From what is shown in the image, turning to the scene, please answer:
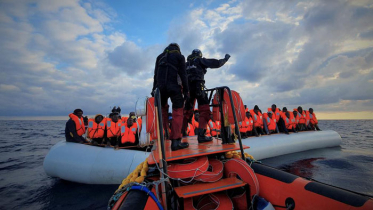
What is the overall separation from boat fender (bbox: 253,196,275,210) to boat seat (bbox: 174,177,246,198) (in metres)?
0.29

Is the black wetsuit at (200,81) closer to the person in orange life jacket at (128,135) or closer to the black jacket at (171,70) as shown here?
the black jacket at (171,70)

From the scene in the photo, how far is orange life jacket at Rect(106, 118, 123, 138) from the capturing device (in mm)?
8031

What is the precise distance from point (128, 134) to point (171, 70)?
18.5ft

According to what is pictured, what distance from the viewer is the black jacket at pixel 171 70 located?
120 inches

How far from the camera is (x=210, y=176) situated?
2393mm

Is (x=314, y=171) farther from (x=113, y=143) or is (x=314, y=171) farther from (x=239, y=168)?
(x=113, y=143)

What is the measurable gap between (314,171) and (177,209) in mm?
7148

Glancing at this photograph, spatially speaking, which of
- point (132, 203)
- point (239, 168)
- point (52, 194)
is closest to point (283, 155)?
point (239, 168)

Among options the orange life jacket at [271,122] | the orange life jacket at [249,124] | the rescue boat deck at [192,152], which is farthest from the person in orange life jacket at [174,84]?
the orange life jacket at [271,122]

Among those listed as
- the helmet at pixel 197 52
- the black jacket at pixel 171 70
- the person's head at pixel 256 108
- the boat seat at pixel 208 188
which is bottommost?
the boat seat at pixel 208 188

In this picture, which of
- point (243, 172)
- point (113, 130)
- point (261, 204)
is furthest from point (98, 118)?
point (261, 204)

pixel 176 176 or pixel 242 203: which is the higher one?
pixel 176 176

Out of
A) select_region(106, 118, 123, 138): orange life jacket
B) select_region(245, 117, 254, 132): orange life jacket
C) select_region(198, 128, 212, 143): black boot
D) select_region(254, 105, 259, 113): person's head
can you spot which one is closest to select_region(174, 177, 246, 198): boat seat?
select_region(198, 128, 212, 143): black boot

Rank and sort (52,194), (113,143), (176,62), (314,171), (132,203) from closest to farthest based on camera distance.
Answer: (132,203), (176,62), (52,194), (314,171), (113,143)
